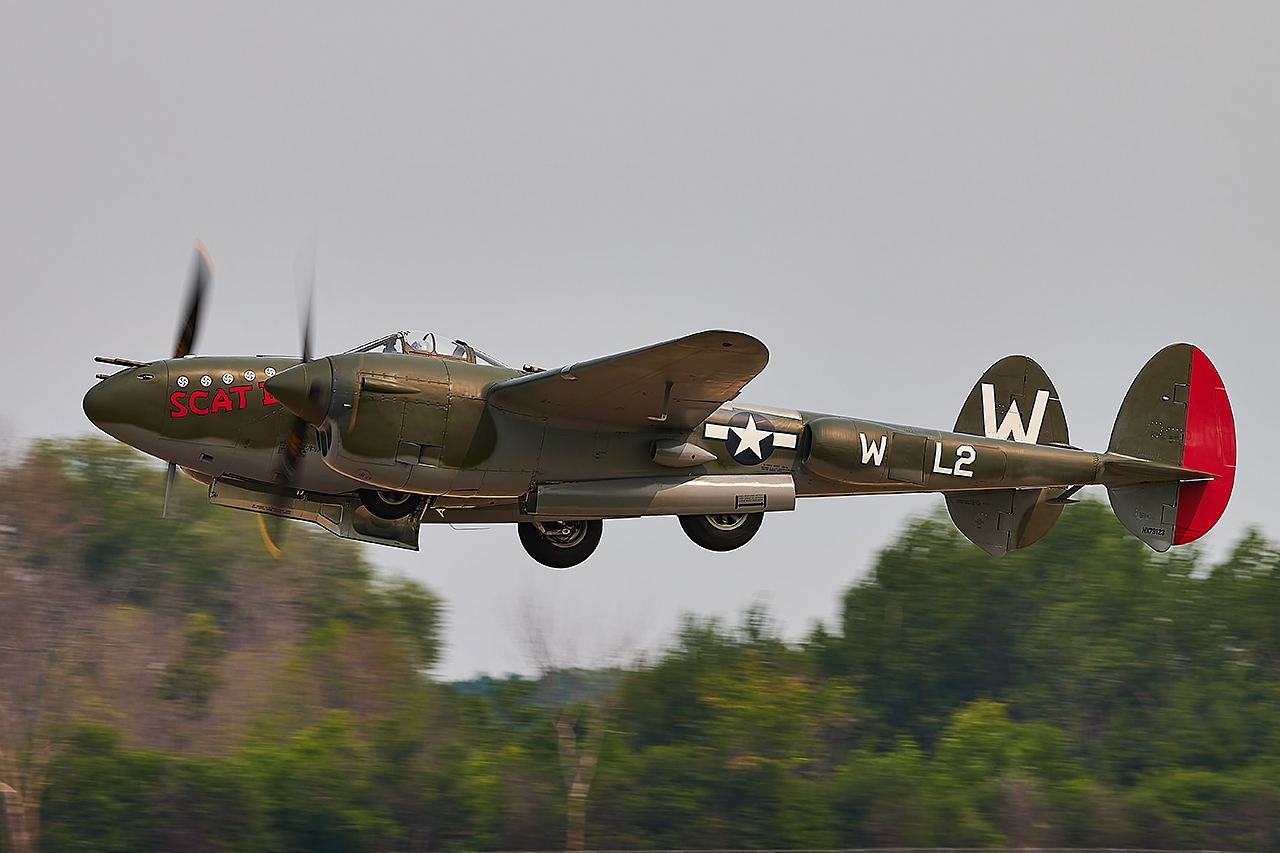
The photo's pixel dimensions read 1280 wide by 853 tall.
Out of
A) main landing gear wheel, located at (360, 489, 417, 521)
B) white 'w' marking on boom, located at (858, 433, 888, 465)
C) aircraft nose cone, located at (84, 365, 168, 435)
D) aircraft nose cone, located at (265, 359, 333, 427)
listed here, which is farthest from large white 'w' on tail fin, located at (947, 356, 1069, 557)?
aircraft nose cone, located at (84, 365, 168, 435)

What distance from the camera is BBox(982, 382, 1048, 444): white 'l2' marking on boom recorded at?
67.9 feet

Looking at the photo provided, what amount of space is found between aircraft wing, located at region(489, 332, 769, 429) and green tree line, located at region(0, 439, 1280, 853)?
3867 cm

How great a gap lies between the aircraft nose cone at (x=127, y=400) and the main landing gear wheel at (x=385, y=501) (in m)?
2.76

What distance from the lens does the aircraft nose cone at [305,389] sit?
15.6 m

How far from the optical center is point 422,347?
16922 millimetres

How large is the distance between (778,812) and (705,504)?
42.0 m

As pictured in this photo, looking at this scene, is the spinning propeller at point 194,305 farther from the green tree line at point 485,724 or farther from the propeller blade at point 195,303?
the green tree line at point 485,724

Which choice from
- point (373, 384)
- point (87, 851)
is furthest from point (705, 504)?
point (87, 851)

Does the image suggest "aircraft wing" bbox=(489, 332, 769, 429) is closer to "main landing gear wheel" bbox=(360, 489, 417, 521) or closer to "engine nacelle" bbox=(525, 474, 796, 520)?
"engine nacelle" bbox=(525, 474, 796, 520)

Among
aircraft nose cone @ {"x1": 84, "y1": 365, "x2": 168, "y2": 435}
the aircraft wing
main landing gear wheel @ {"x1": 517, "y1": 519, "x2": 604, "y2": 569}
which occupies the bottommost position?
main landing gear wheel @ {"x1": 517, "y1": 519, "x2": 604, "y2": 569}

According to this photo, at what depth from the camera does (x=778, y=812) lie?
2228 inches

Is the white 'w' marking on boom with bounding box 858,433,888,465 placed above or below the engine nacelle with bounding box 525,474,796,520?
above

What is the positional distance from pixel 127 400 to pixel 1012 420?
42.1 ft

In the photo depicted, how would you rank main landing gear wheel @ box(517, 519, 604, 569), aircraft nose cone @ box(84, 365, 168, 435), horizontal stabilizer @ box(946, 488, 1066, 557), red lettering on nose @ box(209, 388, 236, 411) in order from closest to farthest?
aircraft nose cone @ box(84, 365, 168, 435) < red lettering on nose @ box(209, 388, 236, 411) < main landing gear wheel @ box(517, 519, 604, 569) < horizontal stabilizer @ box(946, 488, 1066, 557)
